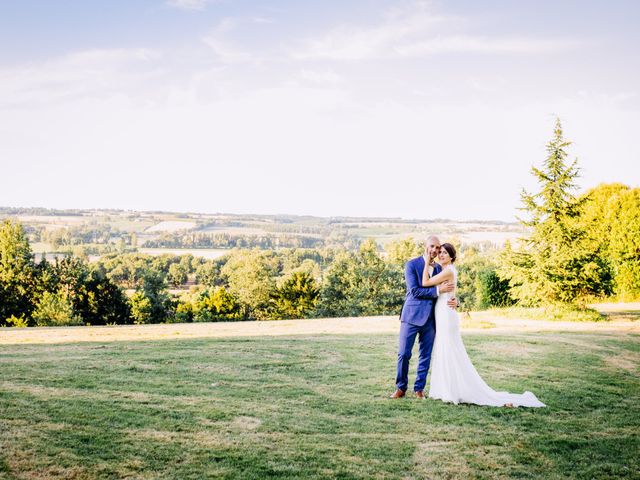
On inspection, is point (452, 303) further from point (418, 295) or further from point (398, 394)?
point (398, 394)

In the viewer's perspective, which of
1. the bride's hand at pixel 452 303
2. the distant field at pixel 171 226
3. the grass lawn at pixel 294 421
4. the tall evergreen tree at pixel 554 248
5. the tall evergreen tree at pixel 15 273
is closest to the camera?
the grass lawn at pixel 294 421

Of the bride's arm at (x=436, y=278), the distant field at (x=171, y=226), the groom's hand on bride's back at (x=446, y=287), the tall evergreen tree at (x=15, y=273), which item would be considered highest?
the distant field at (x=171, y=226)

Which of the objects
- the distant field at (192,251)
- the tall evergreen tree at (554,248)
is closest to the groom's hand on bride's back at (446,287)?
the tall evergreen tree at (554,248)

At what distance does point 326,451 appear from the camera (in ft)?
21.2

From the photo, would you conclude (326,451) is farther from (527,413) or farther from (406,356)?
(527,413)

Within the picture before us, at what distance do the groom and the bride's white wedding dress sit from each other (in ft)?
0.46

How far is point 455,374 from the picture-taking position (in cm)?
882

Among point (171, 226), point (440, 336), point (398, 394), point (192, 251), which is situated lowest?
point (192, 251)

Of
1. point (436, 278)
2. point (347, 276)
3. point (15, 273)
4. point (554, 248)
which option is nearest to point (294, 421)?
point (436, 278)

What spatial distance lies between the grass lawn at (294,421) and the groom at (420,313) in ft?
1.48

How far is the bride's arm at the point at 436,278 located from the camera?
28.9 feet

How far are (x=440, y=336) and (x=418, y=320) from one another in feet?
1.55

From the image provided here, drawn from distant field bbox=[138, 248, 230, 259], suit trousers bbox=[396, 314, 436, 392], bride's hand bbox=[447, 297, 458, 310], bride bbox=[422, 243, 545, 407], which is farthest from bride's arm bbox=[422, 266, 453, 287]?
distant field bbox=[138, 248, 230, 259]

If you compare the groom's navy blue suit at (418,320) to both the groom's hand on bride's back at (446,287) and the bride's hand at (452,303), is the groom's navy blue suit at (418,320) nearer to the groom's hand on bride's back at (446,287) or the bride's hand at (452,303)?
the groom's hand on bride's back at (446,287)
